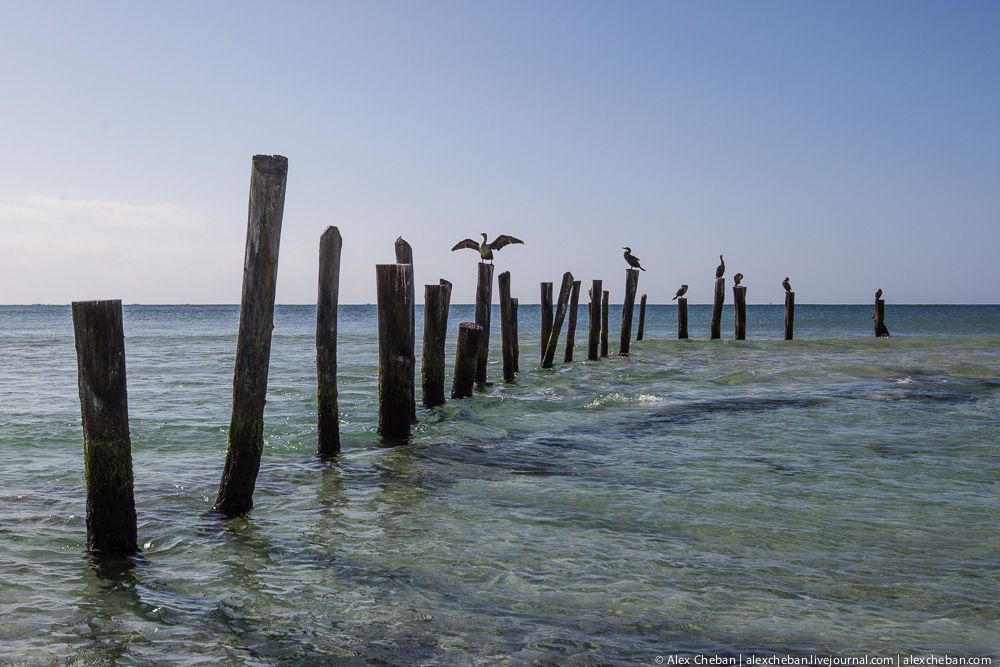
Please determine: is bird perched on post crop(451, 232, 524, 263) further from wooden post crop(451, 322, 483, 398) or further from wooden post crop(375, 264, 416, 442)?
wooden post crop(375, 264, 416, 442)

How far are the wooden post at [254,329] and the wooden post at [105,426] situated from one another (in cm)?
94

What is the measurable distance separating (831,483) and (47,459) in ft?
26.1

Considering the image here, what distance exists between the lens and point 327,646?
4070mm

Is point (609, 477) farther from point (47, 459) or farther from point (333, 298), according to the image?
point (47, 459)

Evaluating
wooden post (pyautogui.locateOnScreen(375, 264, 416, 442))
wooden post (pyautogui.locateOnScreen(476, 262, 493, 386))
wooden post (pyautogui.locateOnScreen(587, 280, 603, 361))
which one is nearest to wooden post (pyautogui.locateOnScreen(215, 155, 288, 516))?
wooden post (pyautogui.locateOnScreen(375, 264, 416, 442))

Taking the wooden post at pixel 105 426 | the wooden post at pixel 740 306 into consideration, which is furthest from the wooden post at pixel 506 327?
the wooden post at pixel 740 306

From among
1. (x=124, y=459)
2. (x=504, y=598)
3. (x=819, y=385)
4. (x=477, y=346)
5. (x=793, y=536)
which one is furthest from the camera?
(x=819, y=385)

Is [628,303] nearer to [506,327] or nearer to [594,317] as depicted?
[594,317]

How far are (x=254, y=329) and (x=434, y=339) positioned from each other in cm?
545

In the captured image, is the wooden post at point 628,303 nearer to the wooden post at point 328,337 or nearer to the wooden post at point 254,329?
the wooden post at point 328,337

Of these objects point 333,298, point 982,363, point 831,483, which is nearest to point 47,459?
point 333,298

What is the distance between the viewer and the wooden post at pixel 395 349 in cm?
896

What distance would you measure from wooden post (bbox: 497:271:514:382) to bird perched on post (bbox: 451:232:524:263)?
575 millimetres

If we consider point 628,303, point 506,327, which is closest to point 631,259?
point 628,303
